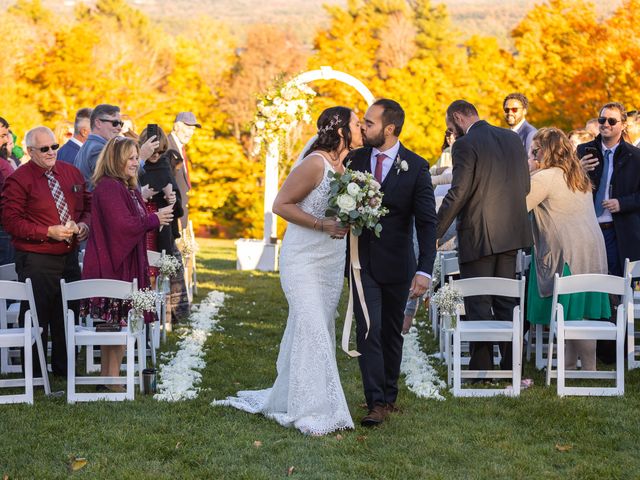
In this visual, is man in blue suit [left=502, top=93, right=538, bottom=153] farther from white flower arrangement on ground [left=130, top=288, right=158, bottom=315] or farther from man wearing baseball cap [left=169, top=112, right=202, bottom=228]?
white flower arrangement on ground [left=130, top=288, right=158, bottom=315]

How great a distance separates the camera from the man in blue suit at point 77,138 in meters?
10.1

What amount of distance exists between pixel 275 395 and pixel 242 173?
2987cm

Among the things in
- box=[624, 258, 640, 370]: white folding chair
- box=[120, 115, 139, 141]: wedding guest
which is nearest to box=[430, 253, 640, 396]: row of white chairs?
box=[624, 258, 640, 370]: white folding chair

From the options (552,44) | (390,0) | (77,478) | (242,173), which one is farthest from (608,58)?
(390,0)

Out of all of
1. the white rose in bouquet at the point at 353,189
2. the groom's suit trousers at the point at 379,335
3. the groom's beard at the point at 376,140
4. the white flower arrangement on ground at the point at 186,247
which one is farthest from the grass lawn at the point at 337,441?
the white flower arrangement on ground at the point at 186,247

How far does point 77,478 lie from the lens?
5.34 m

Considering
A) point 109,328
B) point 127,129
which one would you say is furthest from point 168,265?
point 127,129

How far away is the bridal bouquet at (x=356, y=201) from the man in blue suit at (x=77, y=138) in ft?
15.8

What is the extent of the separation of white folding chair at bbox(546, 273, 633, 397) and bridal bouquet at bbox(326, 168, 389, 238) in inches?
86.1

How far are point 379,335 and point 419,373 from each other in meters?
2.04

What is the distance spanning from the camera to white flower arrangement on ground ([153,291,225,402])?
7.50m

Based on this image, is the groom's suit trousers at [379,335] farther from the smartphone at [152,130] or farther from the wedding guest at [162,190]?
the smartphone at [152,130]

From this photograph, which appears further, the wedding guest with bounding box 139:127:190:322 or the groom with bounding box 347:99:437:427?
the wedding guest with bounding box 139:127:190:322

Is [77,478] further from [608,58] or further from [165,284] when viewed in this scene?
[608,58]
